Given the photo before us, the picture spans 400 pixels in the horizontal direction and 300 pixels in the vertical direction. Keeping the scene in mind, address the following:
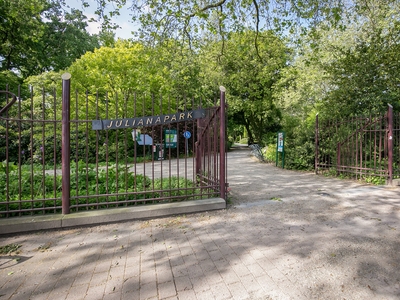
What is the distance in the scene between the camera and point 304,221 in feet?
12.9

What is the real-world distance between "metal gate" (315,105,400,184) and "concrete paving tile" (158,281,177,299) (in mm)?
6993

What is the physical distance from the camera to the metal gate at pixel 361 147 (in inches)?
266

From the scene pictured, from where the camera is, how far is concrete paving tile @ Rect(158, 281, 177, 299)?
7.00 ft

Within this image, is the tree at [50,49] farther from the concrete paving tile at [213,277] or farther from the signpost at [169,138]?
the concrete paving tile at [213,277]

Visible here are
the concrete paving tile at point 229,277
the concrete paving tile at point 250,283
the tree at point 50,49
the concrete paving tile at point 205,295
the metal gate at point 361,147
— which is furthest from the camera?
the tree at point 50,49

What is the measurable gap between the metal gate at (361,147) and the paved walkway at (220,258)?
2980mm

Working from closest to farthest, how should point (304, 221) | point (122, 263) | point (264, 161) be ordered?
point (122, 263), point (304, 221), point (264, 161)

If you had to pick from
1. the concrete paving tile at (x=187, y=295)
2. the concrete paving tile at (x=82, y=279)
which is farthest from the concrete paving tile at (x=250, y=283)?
the concrete paving tile at (x=82, y=279)

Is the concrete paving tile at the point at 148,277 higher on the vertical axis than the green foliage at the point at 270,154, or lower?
lower

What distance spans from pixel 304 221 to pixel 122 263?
115 inches

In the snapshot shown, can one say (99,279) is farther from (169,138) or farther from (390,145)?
(390,145)

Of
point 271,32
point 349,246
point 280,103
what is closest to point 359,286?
point 349,246

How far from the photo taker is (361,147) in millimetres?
7219

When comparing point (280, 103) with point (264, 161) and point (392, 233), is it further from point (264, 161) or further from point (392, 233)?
point (392, 233)
